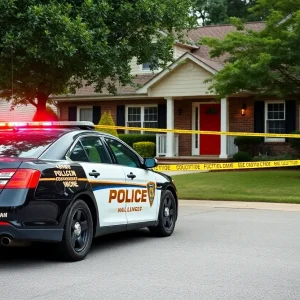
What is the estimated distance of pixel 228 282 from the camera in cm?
648

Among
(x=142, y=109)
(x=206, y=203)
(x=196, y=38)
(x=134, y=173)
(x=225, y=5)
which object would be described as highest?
(x=225, y=5)

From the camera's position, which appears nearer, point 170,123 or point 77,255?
point 77,255

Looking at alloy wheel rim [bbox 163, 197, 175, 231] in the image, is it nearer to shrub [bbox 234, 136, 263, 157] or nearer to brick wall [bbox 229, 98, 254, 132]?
shrub [bbox 234, 136, 263, 157]

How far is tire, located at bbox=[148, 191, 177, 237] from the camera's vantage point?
31.7ft

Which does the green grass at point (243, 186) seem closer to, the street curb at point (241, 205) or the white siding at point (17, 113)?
the street curb at point (241, 205)

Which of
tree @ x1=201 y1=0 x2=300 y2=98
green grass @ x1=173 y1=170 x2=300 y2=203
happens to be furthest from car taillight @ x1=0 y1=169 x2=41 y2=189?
tree @ x1=201 y1=0 x2=300 y2=98

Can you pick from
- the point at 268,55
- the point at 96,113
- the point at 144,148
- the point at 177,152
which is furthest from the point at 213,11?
the point at 268,55

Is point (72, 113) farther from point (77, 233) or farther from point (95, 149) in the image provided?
point (77, 233)

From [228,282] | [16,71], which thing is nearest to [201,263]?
[228,282]

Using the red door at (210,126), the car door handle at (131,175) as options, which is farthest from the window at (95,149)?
the red door at (210,126)

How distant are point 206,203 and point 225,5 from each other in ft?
128

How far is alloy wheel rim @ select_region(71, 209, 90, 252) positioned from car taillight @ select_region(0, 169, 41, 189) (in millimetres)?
797

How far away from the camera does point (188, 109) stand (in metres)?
28.3

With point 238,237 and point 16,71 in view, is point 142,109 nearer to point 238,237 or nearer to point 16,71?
point 16,71
